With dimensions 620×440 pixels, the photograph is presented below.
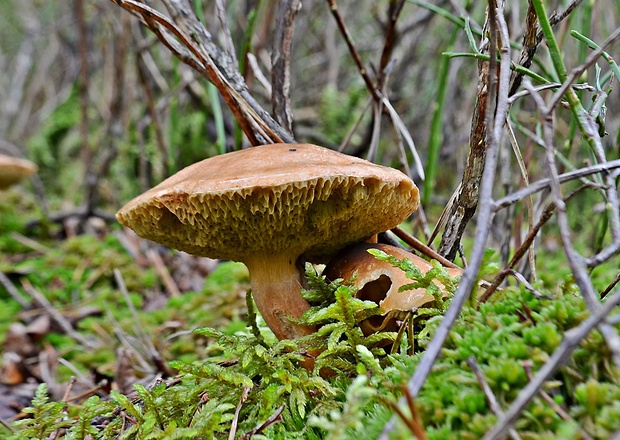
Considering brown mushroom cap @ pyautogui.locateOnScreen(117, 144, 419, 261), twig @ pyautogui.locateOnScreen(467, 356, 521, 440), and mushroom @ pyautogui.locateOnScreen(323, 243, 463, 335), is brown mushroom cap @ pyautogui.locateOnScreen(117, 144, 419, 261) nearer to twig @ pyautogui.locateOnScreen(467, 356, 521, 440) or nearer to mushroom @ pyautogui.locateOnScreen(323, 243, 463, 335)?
mushroom @ pyautogui.locateOnScreen(323, 243, 463, 335)

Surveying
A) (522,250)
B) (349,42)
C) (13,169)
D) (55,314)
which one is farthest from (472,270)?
(13,169)

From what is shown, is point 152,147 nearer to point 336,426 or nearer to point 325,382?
point 325,382

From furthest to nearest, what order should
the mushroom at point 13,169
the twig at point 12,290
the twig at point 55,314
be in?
the mushroom at point 13,169
the twig at point 12,290
the twig at point 55,314

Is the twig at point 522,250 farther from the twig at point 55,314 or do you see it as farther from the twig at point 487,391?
the twig at point 55,314

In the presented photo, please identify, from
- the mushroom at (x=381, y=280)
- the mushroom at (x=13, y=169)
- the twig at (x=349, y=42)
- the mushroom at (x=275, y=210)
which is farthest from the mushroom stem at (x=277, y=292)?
the mushroom at (x=13, y=169)

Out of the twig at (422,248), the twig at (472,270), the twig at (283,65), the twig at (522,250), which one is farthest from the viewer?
the twig at (283,65)

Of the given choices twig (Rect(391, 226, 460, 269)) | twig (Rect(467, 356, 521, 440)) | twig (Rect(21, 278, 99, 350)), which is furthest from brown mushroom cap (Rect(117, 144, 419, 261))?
twig (Rect(21, 278, 99, 350))
